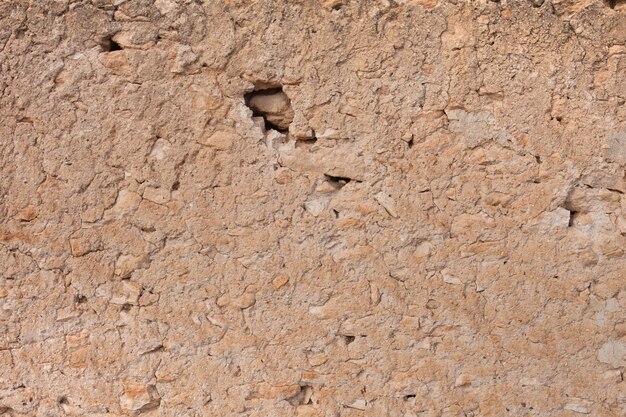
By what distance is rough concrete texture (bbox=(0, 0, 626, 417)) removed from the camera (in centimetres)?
273

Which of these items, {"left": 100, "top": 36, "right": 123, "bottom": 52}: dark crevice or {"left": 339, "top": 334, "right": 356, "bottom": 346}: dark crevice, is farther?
{"left": 339, "top": 334, "right": 356, "bottom": 346}: dark crevice

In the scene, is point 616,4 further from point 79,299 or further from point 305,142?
point 79,299

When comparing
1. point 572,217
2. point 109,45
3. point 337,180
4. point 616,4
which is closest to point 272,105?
point 337,180

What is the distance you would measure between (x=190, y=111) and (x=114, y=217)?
1.46ft

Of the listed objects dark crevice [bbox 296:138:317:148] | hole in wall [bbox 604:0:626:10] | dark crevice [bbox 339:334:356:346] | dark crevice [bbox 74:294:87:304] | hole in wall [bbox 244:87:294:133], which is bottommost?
dark crevice [bbox 339:334:356:346]

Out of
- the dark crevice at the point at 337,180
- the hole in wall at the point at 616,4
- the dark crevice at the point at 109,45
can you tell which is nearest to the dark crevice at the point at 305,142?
the dark crevice at the point at 337,180

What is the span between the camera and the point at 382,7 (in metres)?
2.73

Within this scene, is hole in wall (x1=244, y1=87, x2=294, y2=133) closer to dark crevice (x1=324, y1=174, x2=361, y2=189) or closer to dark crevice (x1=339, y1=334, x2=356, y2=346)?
dark crevice (x1=324, y1=174, x2=361, y2=189)

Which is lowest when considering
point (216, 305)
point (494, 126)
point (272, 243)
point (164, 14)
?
point (216, 305)

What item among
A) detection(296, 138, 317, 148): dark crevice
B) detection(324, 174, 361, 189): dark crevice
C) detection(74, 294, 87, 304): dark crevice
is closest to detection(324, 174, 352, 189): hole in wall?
detection(324, 174, 361, 189): dark crevice

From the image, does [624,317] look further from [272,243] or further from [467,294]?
[272,243]

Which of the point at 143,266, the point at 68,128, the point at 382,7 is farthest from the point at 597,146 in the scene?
the point at 68,128

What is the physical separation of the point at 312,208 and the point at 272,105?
0.38m

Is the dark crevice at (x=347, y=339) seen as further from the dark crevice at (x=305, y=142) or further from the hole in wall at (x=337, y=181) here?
the dark crevice at (x=305, y=142)
